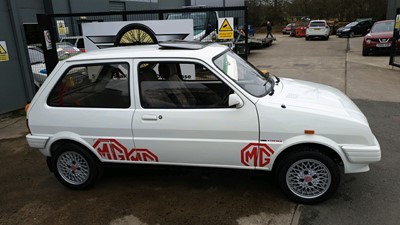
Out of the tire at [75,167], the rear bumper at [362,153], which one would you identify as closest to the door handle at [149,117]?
the tire at [75,167]

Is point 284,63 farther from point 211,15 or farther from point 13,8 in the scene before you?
point 13,8

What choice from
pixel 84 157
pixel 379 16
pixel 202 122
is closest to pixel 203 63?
pixel 202 122

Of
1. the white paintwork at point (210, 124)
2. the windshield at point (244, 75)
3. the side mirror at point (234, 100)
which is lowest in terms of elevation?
the white paintwork at point (210, 124)

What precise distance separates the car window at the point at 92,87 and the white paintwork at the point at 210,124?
3.2 inches

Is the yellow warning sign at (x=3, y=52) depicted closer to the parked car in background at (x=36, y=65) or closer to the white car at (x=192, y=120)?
the parked car in background at (x=36, y=65)

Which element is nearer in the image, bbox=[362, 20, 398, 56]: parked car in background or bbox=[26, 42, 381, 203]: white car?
bbox=[26, 42, 381, 203]: white car

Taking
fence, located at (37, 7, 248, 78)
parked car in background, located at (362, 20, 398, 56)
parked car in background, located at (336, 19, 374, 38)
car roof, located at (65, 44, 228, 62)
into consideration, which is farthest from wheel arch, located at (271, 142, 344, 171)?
parked car in background, located at (336, 19, 374, 38)

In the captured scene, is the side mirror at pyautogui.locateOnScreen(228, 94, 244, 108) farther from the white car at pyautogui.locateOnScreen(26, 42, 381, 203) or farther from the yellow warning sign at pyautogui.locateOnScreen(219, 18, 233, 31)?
the yellow warning sign at pyautogui.locateOnScreen(219, 18, 233, 31)

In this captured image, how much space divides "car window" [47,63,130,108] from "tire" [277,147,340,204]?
201 cm

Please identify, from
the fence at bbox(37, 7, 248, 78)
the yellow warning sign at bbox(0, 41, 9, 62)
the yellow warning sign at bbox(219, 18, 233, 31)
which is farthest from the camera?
the yellow warning sign at bbox(0, 41, 9, 62)

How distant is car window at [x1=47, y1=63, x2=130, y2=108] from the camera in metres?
3.85

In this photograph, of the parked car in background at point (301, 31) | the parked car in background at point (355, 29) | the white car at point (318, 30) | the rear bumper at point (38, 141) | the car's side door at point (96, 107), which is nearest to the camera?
the car's side door at point (96, 107)

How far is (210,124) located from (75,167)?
74.5 inches

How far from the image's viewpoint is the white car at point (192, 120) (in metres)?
3.41
